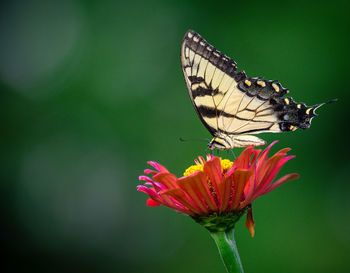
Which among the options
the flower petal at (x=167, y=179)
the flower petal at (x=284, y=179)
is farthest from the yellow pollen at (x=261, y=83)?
the flower petal at (x=167, y=179)

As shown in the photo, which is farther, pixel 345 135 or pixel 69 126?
pixel 69 126

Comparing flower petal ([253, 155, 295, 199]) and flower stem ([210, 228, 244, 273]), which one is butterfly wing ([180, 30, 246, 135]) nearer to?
flower petal ([253, 155, 295, 199])

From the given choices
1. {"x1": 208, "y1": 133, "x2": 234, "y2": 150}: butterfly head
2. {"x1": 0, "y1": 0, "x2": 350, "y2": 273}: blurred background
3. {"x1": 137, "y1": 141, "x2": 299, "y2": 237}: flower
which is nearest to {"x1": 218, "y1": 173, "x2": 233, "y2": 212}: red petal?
{"x1": 137, "y1": 141, "x2": 299, "y2": 237}: flower

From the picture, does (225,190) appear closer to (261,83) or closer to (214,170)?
(214,170)

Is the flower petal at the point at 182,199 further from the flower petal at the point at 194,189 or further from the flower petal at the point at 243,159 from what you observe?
the flower petal at the point at 243,159

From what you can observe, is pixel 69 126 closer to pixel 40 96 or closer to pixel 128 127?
pixel 40 96

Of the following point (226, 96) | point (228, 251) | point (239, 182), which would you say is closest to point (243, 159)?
point (239, 182)

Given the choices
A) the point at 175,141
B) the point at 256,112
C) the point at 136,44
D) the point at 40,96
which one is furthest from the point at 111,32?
the point at 256,112
